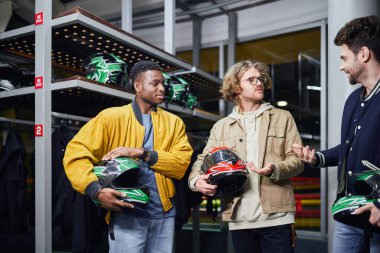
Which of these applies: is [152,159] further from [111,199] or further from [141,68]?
[141,68]

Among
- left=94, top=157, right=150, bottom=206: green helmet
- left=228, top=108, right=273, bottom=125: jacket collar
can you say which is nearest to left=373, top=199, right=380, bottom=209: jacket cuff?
left=228, top=108, right=273, bottom=125: jacket collar

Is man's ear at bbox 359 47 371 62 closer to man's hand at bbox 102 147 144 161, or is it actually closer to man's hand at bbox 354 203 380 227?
man's hand at bbox 354 203 380 227

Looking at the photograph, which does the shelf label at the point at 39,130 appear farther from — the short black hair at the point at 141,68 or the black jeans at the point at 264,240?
the black jeans at the point at 264,240

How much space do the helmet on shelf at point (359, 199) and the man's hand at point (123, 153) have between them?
3.48ft

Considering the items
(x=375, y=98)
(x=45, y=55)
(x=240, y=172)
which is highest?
(x=45, y=55)

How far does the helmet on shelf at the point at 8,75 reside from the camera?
3240 millimetres

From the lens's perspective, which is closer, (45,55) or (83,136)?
(83,136)

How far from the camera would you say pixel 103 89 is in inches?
111

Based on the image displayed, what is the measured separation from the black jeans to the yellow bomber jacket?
0.45 m

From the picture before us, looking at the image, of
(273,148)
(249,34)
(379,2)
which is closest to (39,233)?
(273,148)

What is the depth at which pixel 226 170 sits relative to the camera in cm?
210

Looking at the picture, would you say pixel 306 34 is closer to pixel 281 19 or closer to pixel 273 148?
pixel 281 19

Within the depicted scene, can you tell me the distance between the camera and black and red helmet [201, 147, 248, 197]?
2115mm

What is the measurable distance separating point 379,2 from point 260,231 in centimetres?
199
